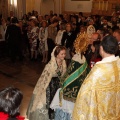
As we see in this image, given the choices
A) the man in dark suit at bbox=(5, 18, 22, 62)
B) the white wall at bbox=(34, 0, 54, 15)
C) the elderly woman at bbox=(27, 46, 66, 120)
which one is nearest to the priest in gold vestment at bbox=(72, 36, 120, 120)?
the elderly woman at bbox=(27, 46, 66, 120)

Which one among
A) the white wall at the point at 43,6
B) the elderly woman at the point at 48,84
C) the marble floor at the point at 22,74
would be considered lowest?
the marble floor at the point at 22,74

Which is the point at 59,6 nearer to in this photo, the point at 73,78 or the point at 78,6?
the point at 78,6

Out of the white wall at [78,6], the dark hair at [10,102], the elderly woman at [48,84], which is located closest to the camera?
the dark hair at [10,102]

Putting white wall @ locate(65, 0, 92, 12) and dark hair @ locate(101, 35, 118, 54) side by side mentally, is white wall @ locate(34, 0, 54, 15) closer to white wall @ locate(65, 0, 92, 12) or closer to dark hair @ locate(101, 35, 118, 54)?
white wall @ locate(65, 0, 92, 12)

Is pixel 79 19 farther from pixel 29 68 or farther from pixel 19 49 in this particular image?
pixel 29 68

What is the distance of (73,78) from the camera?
3865 mm

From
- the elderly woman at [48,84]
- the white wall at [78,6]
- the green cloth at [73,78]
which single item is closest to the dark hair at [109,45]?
the green cloth at [73,78]

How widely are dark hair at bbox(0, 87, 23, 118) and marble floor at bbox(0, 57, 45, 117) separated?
10.7ft

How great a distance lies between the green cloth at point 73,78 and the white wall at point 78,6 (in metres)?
13.2

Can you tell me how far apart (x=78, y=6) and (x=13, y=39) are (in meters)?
8.90

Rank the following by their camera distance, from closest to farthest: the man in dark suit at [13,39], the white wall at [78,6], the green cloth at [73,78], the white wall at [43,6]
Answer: the green cloth at [73,78]
the man in dark suit at [13,39]
the white wall at [78,6]
the white wall at [43,6]

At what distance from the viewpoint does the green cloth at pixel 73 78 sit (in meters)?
3.84

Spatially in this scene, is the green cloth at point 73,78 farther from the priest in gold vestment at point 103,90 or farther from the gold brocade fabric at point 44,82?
the priest in gold vestment at point 103,90

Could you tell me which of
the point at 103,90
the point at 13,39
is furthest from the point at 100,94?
the point at 13,39
